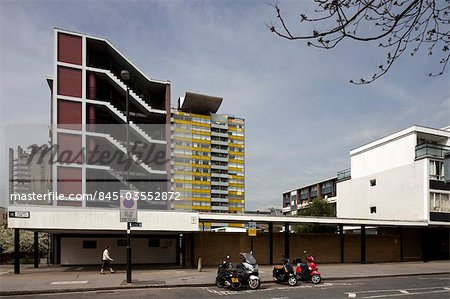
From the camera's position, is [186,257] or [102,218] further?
[186,257]

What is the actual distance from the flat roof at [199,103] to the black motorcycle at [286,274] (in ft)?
297

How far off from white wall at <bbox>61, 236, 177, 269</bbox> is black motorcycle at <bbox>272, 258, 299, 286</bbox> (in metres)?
13.9

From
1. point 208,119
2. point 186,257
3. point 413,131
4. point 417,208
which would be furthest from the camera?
point 208,119

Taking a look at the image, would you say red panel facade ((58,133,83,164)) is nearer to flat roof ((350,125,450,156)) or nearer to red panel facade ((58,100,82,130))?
red panel facade ((58,100,82,130))

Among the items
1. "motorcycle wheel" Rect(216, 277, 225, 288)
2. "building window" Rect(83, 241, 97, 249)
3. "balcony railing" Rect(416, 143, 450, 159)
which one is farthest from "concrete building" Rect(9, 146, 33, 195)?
"balcony railing" Rect(416, 143, 450, 159)

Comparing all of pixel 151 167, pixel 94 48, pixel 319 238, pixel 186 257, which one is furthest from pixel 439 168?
pixel 94 48

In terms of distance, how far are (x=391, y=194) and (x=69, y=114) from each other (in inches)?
1207

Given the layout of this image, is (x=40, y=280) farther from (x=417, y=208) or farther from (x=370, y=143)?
(x=370, y=143)

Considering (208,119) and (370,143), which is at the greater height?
(208,119)

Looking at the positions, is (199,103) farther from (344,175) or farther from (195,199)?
(344,175)

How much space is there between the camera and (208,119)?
395ft

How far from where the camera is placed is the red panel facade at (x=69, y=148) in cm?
3972

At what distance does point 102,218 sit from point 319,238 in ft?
54.3

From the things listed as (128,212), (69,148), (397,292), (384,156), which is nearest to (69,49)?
(69,148)
